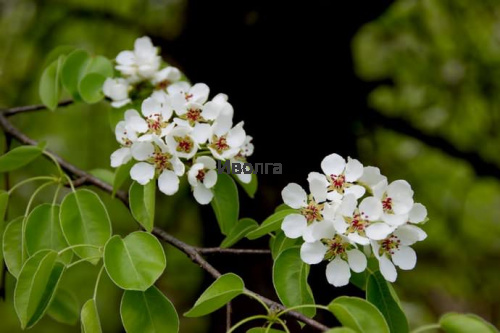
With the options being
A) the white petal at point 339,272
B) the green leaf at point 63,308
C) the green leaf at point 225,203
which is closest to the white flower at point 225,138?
the green leaf at point 225,203

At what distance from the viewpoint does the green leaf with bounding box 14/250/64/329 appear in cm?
107

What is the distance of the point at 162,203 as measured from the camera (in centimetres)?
306

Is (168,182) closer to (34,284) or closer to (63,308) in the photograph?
(34,284)

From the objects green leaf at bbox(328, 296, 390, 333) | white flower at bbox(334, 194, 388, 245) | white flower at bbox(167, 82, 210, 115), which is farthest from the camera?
white flower at bbox(167, 82, 210, 115)

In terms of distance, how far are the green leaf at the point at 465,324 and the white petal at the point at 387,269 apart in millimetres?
122

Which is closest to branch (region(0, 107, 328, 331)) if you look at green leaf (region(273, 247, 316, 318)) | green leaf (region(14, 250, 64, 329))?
green leaf (region(273, 247, 316, 318))

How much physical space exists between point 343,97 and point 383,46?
93 centimetres

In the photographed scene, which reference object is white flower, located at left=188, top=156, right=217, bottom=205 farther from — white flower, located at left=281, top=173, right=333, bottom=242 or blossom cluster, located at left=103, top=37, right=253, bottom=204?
white flower, located at left=281, top=173, right=333, bottom=242

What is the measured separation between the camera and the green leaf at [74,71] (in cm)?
155

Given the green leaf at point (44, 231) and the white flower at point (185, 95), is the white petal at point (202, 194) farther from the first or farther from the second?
the green leaf at point (44, 231)

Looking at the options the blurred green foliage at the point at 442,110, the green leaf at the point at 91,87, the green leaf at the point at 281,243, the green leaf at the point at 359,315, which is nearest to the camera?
the green leaf at the point at 359,315

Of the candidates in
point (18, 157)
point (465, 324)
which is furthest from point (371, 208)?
point (18, 157)

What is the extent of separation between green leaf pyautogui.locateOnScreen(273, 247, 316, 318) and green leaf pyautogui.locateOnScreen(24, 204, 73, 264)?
44cm

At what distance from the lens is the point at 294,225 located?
109 centimetres
